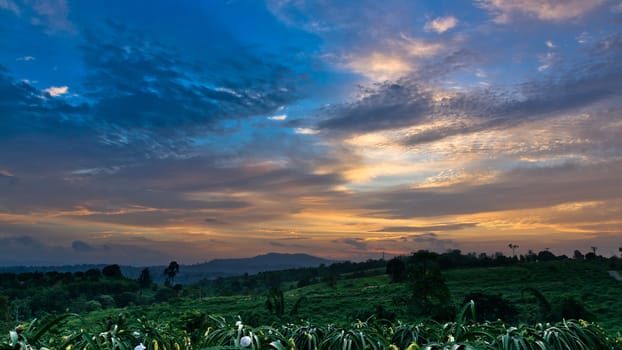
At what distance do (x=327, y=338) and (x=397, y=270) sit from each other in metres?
82.1

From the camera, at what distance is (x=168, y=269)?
115m

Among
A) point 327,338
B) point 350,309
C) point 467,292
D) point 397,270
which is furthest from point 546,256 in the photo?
point 327,338

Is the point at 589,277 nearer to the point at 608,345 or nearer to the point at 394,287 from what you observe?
the point at 394,287

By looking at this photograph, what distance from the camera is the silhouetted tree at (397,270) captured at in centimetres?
7981

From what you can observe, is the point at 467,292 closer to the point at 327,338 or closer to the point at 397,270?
the point at 397,270

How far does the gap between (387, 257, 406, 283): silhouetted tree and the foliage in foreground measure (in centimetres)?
7556

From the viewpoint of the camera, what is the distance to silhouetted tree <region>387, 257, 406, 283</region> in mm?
79812

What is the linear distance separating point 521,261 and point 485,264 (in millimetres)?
8324

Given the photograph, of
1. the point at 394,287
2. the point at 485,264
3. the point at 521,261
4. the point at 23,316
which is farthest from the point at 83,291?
the point at 521,261

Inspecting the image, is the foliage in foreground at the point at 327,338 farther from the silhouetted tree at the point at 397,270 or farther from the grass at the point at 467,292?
the silhouetted tree at the point at 397,270

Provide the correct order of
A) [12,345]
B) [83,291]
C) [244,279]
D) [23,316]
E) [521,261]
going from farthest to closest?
1. [244,279]
2. [521,261]
3. [83,291]
4. [23,316]
5. [12,345]

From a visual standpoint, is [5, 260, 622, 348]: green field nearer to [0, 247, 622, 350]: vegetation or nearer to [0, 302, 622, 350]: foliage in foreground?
[0, 247, 622, 350]: vegetation

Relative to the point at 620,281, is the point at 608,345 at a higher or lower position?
higher

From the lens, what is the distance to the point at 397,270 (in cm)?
8288
